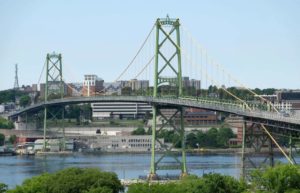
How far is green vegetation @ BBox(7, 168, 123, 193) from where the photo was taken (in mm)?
32531

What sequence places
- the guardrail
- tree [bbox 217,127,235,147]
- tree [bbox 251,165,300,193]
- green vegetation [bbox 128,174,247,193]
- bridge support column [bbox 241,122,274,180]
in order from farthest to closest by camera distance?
tree [bbox 217,127,235,147]
bridge support column [bbox 241,122,274,180]
the guardrail
tree [bbox 251,165,300,193]
green vegetation [bbox 128,174,247,193]

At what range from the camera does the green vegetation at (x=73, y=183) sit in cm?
3253

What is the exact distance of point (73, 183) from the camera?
33.0 m

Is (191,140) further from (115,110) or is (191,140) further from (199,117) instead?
(115,110)

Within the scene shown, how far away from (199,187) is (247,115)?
31.1ft

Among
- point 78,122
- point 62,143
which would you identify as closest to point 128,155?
point 62,143

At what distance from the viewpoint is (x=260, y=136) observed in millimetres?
40156

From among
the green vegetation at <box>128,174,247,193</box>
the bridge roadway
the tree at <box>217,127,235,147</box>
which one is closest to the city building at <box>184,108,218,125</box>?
the tree at <box>217,127,235,147</box>

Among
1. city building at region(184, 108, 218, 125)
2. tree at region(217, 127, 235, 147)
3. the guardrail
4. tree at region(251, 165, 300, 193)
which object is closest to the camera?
tree at region(251, 165, 300, 193)

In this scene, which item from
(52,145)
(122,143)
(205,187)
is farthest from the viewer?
(122,143)

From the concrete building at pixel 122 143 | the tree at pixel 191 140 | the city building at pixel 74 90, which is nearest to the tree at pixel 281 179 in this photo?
the tree at pixel 191 140

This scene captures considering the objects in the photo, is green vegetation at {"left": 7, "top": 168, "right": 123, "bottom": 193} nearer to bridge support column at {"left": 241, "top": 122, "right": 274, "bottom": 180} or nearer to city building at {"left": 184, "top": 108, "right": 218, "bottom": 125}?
bridge support column at {"left": 241, "top": 122, "right": 274, "bottom": 180}

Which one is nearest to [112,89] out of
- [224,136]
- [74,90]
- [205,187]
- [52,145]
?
[74,90]

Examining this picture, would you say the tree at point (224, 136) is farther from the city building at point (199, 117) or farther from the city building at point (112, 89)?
the city building at point (112, 89)
